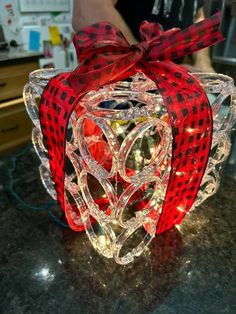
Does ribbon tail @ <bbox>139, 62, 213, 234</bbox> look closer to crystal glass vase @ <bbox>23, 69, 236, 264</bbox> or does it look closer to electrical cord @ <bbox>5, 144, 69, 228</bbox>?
crystal glass vase @ <bbox>23, 69, 236, 264</bbox>

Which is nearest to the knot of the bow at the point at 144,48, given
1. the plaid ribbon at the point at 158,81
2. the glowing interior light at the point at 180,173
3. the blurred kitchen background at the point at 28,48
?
the plaid ribbon at the point at 158,81

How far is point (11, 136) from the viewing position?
5.81ft

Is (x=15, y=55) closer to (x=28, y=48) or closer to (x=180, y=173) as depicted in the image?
(x=28, y=48)

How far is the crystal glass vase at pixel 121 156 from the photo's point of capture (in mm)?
355

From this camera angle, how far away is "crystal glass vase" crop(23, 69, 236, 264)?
1.16 feet

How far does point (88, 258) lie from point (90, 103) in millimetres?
223

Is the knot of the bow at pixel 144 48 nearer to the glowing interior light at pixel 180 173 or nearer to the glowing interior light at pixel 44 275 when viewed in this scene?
the glowing interior light at pixel 180 173

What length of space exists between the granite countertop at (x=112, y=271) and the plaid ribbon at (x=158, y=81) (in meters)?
0.10

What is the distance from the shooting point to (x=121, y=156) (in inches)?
14.0

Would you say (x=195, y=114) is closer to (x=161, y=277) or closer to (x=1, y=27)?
(x=161, y=277)

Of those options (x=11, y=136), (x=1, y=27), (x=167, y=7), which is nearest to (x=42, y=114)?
(x=167, y=7)

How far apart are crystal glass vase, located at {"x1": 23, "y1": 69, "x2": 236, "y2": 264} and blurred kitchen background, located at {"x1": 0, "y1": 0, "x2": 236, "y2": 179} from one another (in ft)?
4.17

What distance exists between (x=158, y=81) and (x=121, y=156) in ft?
0.33

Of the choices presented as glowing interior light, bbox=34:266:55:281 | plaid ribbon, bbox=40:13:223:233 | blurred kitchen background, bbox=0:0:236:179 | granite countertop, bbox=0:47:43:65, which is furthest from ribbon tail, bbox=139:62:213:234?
granite countertop, bbox=0:47:43:65
